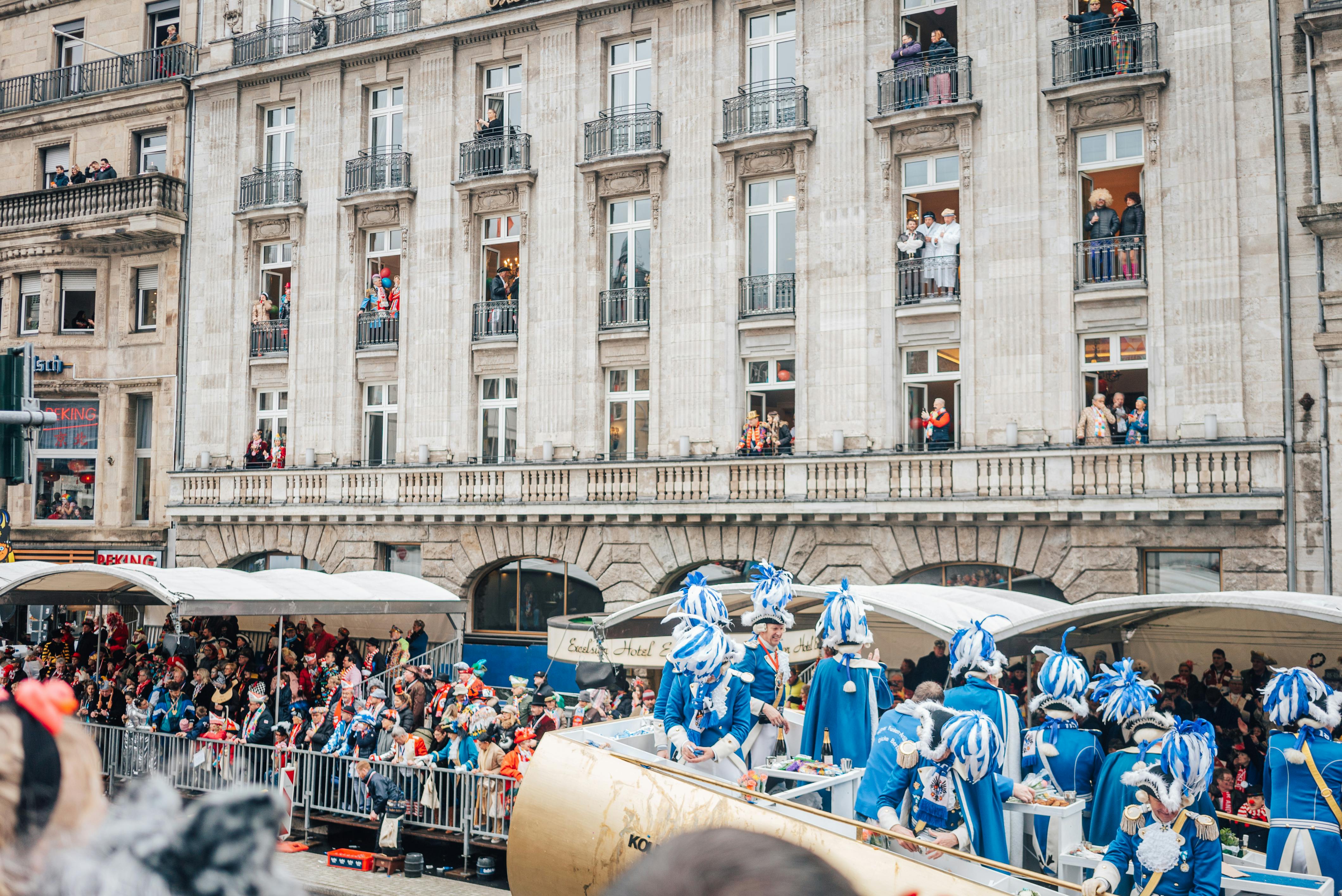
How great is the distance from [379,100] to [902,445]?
1643 cm

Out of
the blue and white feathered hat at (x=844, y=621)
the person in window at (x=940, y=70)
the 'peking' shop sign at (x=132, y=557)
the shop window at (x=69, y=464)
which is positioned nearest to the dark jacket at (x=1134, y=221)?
the person in window at (x=940, y=70)

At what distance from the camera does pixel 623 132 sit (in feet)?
90.6

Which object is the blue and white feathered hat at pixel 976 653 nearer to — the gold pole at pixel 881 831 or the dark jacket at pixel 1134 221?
the gold pole at pixel 881 831

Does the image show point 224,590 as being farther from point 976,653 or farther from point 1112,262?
point 1112,262

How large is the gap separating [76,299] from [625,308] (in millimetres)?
17703

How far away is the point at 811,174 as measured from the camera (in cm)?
2541

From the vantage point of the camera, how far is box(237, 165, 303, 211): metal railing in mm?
31922

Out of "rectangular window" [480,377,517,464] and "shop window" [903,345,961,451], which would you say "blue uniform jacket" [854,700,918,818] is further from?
"rectangular window" [480,377,517,464]

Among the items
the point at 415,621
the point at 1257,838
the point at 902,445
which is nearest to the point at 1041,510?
the point at 902,445

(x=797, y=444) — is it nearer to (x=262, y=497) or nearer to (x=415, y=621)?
(x=415, y=621)

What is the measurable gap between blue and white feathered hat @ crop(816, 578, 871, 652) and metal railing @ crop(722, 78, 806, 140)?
644 inches

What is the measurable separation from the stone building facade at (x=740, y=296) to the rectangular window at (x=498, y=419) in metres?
0.11

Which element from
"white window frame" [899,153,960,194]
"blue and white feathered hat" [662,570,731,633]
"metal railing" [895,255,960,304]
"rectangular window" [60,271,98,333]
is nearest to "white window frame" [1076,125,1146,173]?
"white window frame" [899,153,960,194]

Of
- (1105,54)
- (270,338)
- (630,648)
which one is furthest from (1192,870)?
(270,338)
